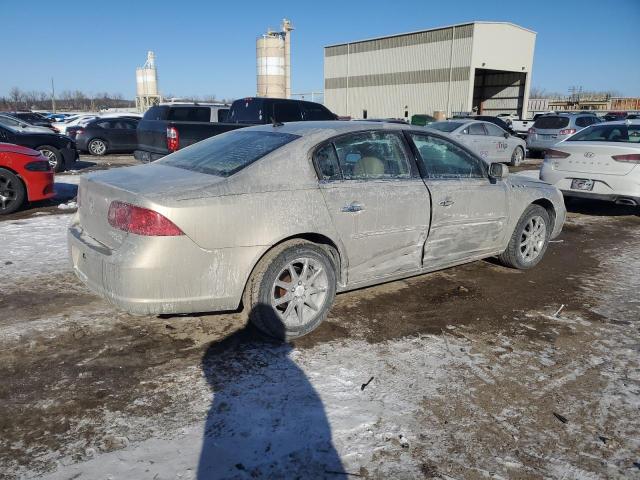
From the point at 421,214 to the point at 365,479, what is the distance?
239cm

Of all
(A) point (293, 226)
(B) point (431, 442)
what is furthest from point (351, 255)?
(B) point (431, 442)

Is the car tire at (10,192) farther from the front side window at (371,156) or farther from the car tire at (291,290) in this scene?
the front side window at (371,156)

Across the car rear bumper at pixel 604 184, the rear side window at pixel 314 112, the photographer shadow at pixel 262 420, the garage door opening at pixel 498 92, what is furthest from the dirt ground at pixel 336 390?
the garage door opening at pixel 498 92

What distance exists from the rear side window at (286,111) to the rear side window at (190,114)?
7.82 feet

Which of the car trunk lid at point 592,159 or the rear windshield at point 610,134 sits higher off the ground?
the rear windshield at point 610,134

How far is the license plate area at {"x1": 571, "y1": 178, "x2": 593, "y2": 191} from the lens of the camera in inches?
308

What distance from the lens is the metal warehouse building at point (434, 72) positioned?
121ft

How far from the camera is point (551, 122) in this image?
59.8ft

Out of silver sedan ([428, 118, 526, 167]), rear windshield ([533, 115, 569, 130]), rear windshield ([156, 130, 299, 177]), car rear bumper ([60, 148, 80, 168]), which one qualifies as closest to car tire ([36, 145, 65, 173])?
car rear bumper ([60, 148, 80, 168])

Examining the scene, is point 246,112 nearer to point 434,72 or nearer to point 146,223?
point 146,223

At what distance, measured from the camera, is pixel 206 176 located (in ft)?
11.5

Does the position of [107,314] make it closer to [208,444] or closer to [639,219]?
[208,444]

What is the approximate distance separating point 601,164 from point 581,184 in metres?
0.41

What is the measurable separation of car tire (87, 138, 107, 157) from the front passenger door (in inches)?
630
